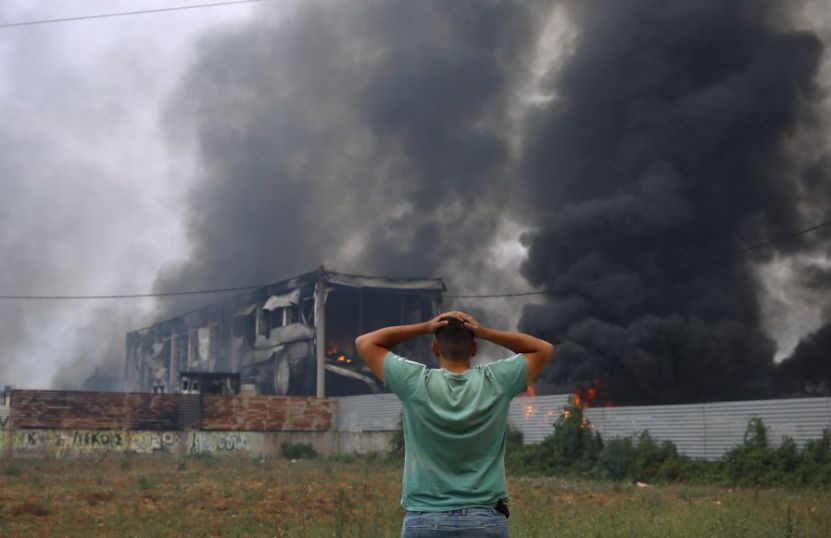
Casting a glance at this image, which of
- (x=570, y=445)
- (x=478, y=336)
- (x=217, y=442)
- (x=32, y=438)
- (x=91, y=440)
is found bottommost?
(x=217, y=442)

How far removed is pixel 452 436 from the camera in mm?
3256

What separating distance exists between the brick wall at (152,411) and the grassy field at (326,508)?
1349 cm

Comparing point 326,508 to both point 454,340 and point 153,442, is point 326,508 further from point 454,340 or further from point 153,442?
point 153,442

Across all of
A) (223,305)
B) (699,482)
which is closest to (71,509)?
(699,482)

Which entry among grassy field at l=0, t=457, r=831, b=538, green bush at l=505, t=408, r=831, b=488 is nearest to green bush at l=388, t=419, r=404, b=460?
green bush at l=505, t=408, r=831, b=488

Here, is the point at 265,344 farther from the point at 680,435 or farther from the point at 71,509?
the point at 71,509

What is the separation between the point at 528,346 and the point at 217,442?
1377 inches

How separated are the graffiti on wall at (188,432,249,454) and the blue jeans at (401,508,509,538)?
3481 cm

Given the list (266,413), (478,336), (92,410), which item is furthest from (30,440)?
(478,336)

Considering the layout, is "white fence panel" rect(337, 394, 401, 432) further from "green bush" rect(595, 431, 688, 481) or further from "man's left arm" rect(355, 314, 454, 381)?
"man's left arm" rect(355, 314, 454, 381)

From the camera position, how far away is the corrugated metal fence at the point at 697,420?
2002 cm

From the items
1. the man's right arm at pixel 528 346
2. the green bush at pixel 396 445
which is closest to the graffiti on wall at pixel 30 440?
the green bush at pixel 396 445

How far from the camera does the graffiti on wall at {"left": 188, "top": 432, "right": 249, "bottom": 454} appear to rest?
3641 cm

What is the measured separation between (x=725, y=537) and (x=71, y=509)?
991 cm
